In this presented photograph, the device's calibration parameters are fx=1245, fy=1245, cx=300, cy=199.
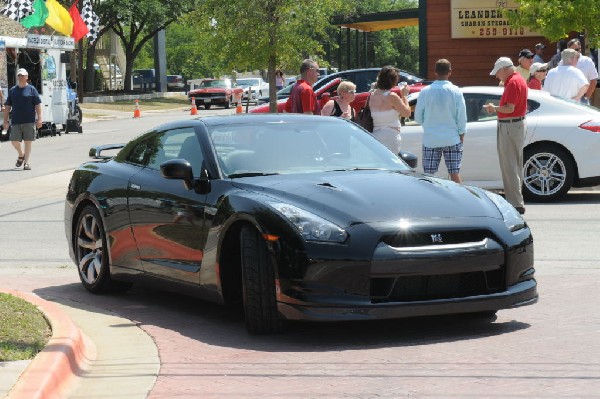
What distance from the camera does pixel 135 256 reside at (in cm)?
898

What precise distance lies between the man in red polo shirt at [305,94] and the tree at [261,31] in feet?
51.8

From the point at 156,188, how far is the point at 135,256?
0.54 metres

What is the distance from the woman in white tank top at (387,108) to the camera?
13492mm

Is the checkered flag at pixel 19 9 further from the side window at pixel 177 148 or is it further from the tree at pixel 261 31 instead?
the side window at pixel 177 148

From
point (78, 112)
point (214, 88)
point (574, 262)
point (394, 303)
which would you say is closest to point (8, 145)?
point (78, 112)

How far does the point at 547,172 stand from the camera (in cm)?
1543

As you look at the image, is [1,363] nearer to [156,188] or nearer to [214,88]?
[156,188]

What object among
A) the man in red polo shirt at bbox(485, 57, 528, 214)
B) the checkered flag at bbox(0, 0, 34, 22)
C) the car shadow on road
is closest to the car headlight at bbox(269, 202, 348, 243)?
Answer: the car shadow on road

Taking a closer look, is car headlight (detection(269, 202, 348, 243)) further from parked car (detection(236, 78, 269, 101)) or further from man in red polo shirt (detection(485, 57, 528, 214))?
parked car (detection(236, 78, 269, 101))

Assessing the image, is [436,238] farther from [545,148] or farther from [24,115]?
[24,115]

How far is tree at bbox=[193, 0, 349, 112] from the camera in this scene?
31.4 m

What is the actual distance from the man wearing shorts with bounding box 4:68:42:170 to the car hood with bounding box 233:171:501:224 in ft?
Result: 50.4

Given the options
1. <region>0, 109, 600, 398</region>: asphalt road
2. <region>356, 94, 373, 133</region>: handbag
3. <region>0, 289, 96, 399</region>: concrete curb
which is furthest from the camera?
<region>356, 94, 373, 133</region>: handbag

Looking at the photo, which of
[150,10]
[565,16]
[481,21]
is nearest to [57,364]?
[565,16]
